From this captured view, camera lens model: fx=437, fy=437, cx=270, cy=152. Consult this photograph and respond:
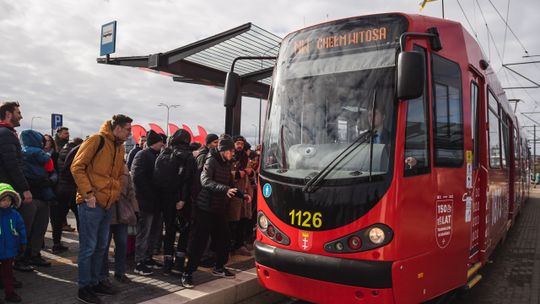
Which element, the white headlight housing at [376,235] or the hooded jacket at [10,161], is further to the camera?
the hooded jacket at [10,161]

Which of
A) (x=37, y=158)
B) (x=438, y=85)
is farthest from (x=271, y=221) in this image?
(x=37, y=158)

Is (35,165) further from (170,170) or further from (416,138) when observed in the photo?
(416,138)

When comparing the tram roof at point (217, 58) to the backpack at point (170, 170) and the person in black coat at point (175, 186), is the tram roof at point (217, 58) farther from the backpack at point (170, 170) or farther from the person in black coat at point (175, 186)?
the backpack at point (170, 170)

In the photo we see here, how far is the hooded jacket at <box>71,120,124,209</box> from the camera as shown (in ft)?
14.2

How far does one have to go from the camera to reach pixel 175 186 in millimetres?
5602

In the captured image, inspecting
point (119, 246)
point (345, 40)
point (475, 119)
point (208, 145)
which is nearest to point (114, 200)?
point (119, 246)

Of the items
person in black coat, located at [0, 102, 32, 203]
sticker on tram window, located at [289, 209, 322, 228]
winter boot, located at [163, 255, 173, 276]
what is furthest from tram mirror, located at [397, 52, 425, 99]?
person in black coat, located at [0, 102, 32, 203]

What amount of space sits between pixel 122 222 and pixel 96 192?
662mm

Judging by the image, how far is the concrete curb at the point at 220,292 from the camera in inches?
180

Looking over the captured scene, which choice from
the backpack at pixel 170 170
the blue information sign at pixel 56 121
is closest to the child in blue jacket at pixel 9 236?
the backpack at pixel 170 170

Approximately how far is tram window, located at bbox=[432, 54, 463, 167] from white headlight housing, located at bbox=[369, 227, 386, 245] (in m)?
0.97

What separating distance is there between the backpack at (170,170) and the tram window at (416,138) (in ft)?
Answer: 9.53

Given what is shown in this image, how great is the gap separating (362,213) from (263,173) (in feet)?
4.03

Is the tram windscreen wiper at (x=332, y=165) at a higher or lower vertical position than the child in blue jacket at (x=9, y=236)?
higher
